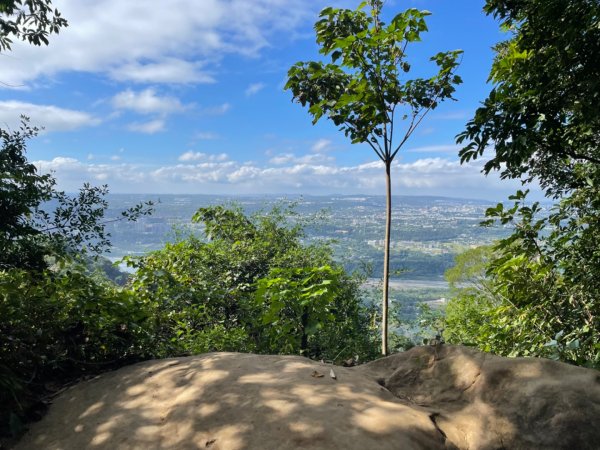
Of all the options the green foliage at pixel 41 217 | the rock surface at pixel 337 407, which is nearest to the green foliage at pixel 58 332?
the rock surface at pixel 337 407

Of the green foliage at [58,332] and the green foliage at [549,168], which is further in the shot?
the green foliage at [549,168]

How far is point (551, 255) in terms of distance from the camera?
602 centimetres

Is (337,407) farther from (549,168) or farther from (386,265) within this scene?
(549,168)

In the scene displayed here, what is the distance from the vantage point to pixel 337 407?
10.3 ft

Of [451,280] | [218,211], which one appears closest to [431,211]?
[451,280]

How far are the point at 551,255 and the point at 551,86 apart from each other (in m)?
2.59

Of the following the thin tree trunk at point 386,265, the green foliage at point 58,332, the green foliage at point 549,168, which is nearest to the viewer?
the green foliage at point 58,332

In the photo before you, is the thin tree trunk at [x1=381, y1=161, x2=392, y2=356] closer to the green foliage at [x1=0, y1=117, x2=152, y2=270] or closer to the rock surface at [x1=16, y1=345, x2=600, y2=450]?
the rock surface at [x1=16, y1=345, x2=600, y2=450]

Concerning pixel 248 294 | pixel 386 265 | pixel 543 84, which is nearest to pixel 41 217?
pixel 248 294

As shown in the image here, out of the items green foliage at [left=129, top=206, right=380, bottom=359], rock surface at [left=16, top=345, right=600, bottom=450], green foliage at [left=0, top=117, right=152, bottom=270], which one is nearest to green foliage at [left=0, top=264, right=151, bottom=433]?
rock surface at [left=16, top=345, right=600, bottom=450]

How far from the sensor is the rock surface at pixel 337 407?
2.87m

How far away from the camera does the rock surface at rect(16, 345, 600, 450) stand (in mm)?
2871

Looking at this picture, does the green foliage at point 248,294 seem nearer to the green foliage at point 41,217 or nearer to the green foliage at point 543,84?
the green foliage at point 41,217

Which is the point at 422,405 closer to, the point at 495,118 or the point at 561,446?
the point at 561,446
